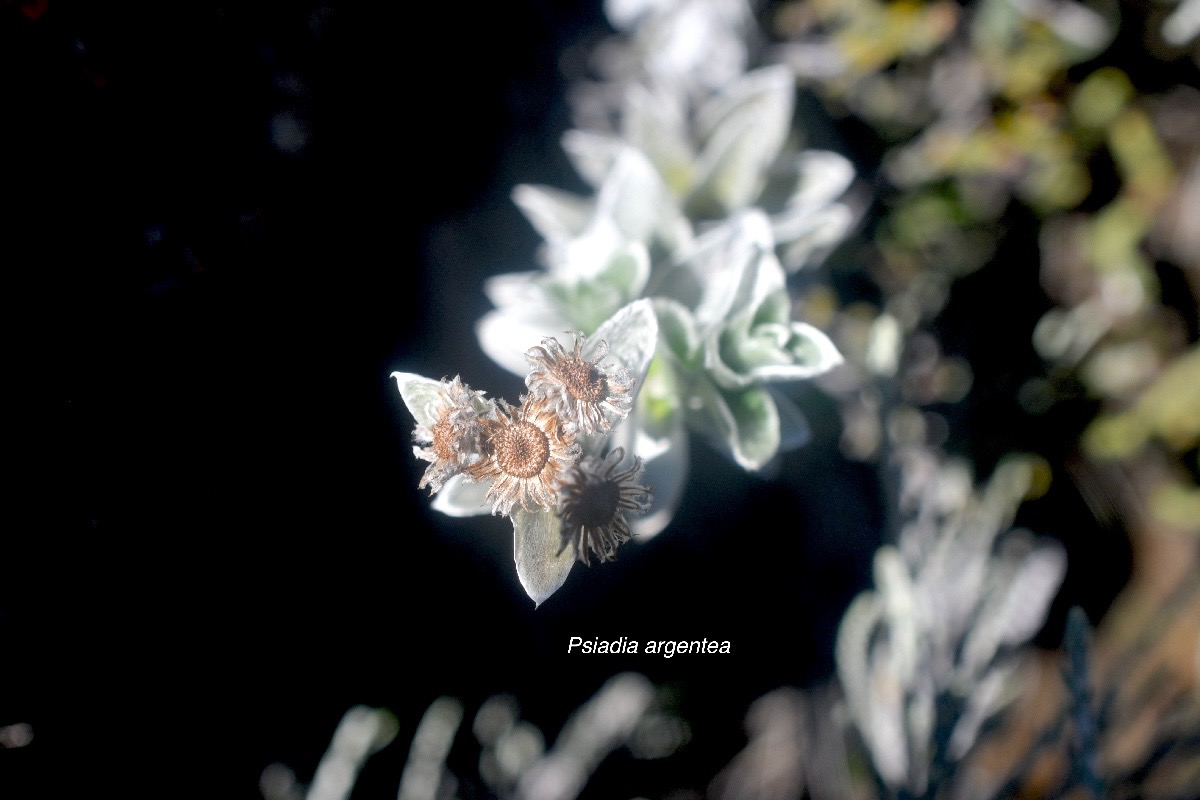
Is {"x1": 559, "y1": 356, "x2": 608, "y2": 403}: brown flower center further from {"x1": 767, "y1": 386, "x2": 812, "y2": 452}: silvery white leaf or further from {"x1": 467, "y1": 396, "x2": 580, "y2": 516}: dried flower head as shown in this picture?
{"x1": 767, "y1": 386, "x2": 812, "y2": 452}: silvery white leaf

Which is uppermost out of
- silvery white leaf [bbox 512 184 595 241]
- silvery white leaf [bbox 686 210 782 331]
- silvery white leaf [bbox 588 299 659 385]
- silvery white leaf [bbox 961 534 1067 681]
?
silvery white leaf [bbox 512 184 595 241]

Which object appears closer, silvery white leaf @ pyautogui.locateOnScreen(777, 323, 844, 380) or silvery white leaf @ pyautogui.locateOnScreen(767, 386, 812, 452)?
silvery white leaf @ pyautogui.locateOnScreen(777, 323, 844, 380)

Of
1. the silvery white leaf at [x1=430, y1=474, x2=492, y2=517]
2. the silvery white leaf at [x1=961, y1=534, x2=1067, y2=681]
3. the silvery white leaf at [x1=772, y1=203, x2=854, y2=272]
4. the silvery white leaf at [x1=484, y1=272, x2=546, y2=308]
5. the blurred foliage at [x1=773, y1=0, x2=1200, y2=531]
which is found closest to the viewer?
the silvery white leaf at [x1=430, y1=474, x2=492, y2=517]

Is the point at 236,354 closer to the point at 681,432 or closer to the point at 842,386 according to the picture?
the point at 681,432

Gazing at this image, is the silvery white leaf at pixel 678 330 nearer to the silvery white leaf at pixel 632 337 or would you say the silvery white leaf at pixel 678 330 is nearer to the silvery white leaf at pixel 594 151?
the silvery white leaf at pixel 632 337

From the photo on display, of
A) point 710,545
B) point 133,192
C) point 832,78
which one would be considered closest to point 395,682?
point 710,545

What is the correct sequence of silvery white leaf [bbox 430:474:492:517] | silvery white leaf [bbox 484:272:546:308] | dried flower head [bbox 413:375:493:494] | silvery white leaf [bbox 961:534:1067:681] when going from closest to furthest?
dried flower head [bbox 413:375:493:494] → silvery white leaf [bbox 430:474:492:517] → silvery white leaf [bbox 484:272:546:308] → silvery white leaf [bbox 961:534:1067:681]

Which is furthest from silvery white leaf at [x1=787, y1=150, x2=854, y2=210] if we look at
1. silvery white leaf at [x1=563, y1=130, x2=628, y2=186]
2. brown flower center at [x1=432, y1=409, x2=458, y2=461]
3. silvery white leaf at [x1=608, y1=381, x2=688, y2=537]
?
brown flower center at [x1=432, y1=409, x2=458, y2=461]

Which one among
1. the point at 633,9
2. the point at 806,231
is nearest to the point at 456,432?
the point at 806,231

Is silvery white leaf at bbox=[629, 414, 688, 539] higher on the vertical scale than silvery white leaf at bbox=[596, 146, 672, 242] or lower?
lower
